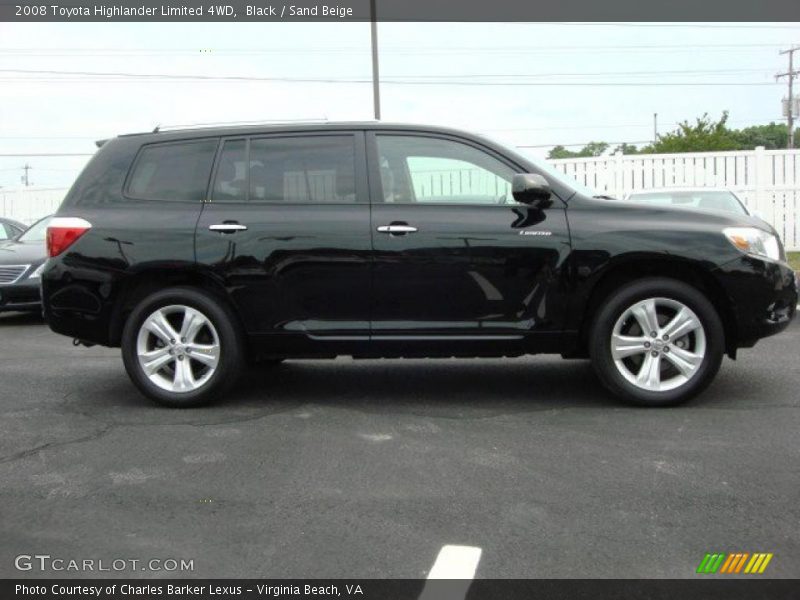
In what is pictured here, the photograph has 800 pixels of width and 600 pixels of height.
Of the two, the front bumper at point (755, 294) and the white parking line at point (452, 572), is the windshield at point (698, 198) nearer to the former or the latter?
the front bumper at point (755, 294)

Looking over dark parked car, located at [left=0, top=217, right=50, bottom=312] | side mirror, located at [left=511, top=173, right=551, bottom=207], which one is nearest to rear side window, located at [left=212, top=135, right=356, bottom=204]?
side mirror, located at [left=511, top=173, right=551, bottom=207]

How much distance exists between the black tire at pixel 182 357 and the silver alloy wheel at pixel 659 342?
244 cm

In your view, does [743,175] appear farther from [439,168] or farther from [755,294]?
[439,168]

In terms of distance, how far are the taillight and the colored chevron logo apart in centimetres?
419

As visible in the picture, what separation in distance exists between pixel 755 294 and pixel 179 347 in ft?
12.1

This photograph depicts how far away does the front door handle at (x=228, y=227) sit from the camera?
5156 millimetres

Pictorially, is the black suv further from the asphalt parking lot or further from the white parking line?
the white parking line

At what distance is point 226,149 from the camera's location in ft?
17.6

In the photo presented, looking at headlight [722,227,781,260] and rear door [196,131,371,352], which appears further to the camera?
rear door [196,131,371,352]

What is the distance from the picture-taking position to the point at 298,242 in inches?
201

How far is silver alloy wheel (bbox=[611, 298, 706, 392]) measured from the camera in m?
4.97

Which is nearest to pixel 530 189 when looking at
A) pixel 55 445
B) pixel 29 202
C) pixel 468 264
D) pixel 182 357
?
pixel 468 264
